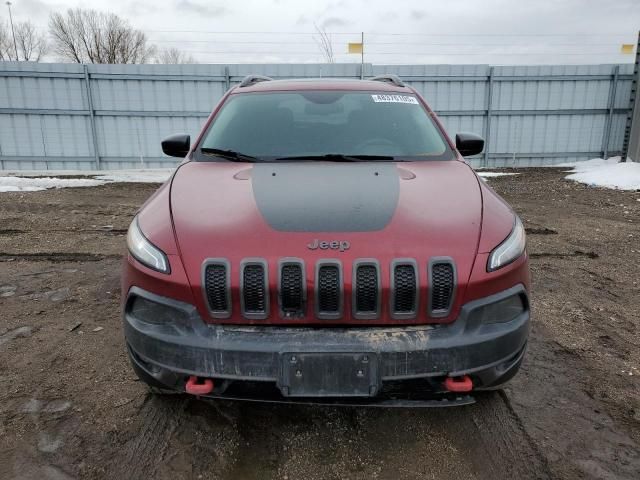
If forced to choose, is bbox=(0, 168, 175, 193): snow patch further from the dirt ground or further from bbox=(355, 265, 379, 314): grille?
bbox=(355, 265, 379, 314): grille

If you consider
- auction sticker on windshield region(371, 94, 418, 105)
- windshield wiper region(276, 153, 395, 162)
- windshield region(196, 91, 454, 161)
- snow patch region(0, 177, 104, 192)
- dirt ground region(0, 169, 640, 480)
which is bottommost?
snow patch region(0, 177, 104, 192)

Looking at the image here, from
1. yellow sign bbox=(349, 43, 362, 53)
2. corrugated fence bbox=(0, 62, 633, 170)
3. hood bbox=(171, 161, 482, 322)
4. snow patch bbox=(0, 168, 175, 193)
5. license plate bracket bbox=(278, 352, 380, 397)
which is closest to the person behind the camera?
license plate bracket bbox=(278, 352, 380, 397)

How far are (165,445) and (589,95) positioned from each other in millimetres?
15754

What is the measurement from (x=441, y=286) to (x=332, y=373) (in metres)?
0.55

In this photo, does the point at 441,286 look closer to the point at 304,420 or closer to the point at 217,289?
the point at 217,289

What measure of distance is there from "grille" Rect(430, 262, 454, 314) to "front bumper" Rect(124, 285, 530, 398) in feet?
0.24

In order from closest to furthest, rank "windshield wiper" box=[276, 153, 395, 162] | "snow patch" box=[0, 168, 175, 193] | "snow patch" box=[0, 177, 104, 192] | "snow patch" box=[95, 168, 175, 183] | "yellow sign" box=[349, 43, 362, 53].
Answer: "windshield wiper" box=[276, 153, 395, 162] < "snow patch" box=[0, 177, 104, 192] < "snow patch" box=[0, 168, 175, 193] < "snow patch" box=[95, 168, 175, 183] < "yellow sign" box=[349, 43, 362, 53]

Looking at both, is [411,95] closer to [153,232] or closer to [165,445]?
[153,232]

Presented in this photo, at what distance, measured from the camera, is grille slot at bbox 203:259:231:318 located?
1875mm

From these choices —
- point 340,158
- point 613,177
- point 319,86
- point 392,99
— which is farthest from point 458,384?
point 613,177

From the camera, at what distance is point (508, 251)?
2.04m

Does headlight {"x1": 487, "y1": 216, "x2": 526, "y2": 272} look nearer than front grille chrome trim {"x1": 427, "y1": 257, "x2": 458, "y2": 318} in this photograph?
No

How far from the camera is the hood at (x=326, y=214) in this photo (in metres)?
1.92

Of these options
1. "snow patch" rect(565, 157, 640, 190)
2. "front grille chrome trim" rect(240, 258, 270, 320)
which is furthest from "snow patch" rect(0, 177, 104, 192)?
"snow patch" rect(565, 157, 640, 190)
